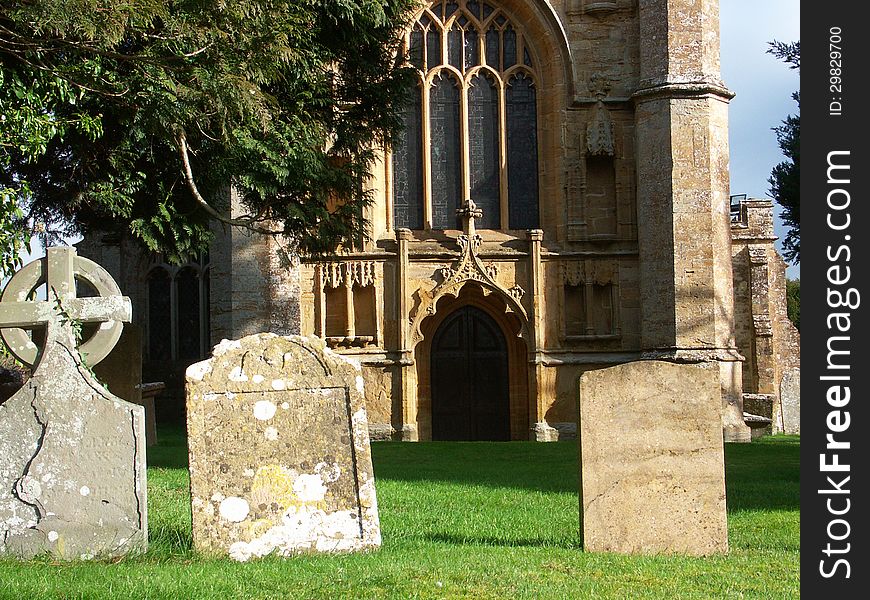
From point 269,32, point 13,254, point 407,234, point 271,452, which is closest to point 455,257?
point 407,234

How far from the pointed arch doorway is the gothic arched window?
1958mm

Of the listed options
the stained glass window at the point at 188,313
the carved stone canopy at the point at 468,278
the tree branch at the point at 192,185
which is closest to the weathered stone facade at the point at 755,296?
the carved stone canopy at the point at 468,278

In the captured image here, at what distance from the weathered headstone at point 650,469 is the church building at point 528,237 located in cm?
1246

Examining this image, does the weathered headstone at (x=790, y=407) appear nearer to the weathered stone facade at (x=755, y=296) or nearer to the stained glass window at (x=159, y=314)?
the weathered stone facade at (x=755, y=296)

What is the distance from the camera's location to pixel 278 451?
7262 mm

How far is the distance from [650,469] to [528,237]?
45.3ft

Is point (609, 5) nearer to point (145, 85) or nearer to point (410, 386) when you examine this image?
point (410, 386)

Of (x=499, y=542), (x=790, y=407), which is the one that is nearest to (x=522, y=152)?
(x=790, y=407)

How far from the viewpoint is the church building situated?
1998 centimetres

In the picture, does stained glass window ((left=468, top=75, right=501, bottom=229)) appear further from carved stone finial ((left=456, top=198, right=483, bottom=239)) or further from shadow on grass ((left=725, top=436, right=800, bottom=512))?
shadow on grass ((left=725, top=436, right=800, bottom=512))

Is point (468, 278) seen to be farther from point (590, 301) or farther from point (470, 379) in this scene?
point (590, 301)

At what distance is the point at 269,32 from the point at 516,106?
10414 millimetres

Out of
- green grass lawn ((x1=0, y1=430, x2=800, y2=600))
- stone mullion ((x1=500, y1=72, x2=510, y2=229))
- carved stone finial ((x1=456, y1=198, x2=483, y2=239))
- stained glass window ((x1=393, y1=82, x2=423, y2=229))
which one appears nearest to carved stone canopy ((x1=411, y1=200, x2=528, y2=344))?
carved stone finial ((x1=456, y1=198, x2=483, y2=239))

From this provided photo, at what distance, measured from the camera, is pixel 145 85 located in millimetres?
12273
